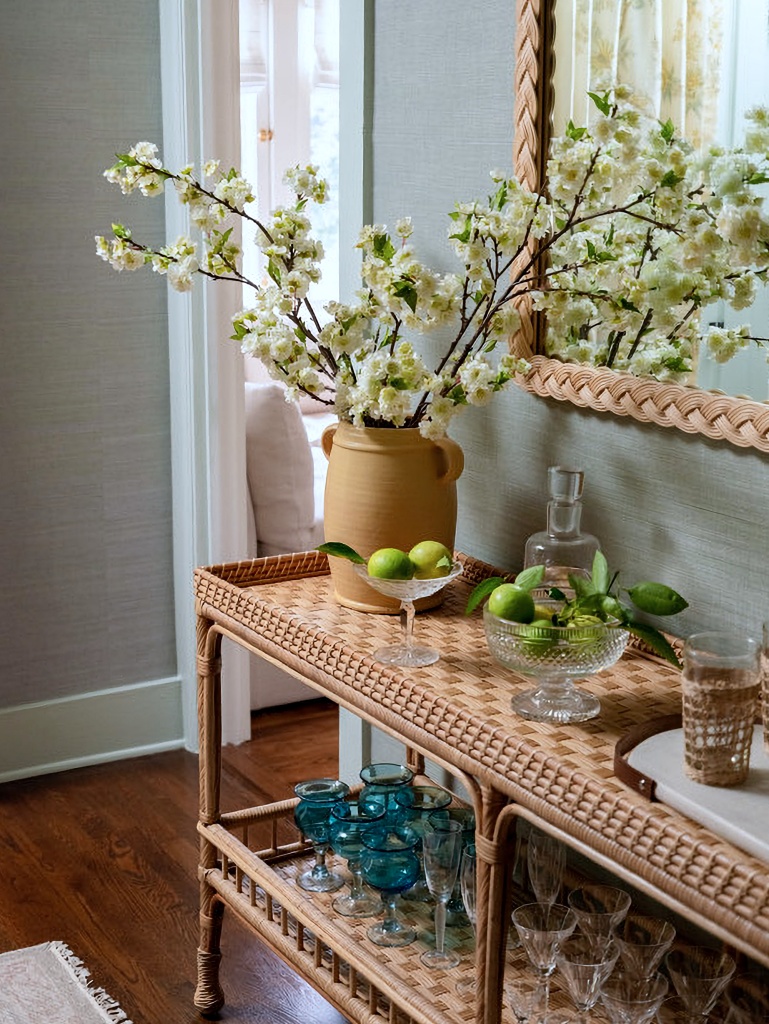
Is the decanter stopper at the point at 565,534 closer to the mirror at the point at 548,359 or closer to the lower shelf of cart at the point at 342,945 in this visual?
the mirror at the point at 548,359

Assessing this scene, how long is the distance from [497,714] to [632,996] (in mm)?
395

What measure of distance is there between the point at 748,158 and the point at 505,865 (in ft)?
2.85

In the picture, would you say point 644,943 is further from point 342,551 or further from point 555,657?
point 342,551

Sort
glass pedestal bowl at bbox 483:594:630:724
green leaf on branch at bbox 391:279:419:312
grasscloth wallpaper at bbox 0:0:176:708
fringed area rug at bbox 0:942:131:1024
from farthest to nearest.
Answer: grasscloth wallpaper at bbox 0:0:176:708, fringed area rug at bbox 0:942:131:1024, green leaf on branch at bbox 391:279:419:312, glass pedestal bowl at bbox 483:594:630:724

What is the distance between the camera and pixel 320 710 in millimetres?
3670

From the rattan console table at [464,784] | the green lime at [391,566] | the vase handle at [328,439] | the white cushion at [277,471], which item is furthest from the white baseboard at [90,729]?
the green lime at [391,566]

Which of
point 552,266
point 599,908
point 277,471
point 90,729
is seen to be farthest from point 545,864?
point 277,471

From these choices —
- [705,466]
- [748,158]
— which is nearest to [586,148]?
[748,158]

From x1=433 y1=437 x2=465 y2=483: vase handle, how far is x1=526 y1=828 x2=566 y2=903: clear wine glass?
0.52 meters

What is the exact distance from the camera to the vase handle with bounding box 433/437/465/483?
1941 millimetres

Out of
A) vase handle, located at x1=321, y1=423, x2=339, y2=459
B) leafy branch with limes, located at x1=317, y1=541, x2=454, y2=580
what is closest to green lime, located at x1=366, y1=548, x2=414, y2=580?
leafy branch with limes, located at x1=317, y1=541, x2=454, y2=580

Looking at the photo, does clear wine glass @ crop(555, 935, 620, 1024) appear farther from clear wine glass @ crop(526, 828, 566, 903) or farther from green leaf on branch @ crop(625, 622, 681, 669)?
green leaf on branch @ crop(625, 622, 681, 669)

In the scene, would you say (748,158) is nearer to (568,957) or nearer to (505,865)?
(505,865)

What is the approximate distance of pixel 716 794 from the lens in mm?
1308
